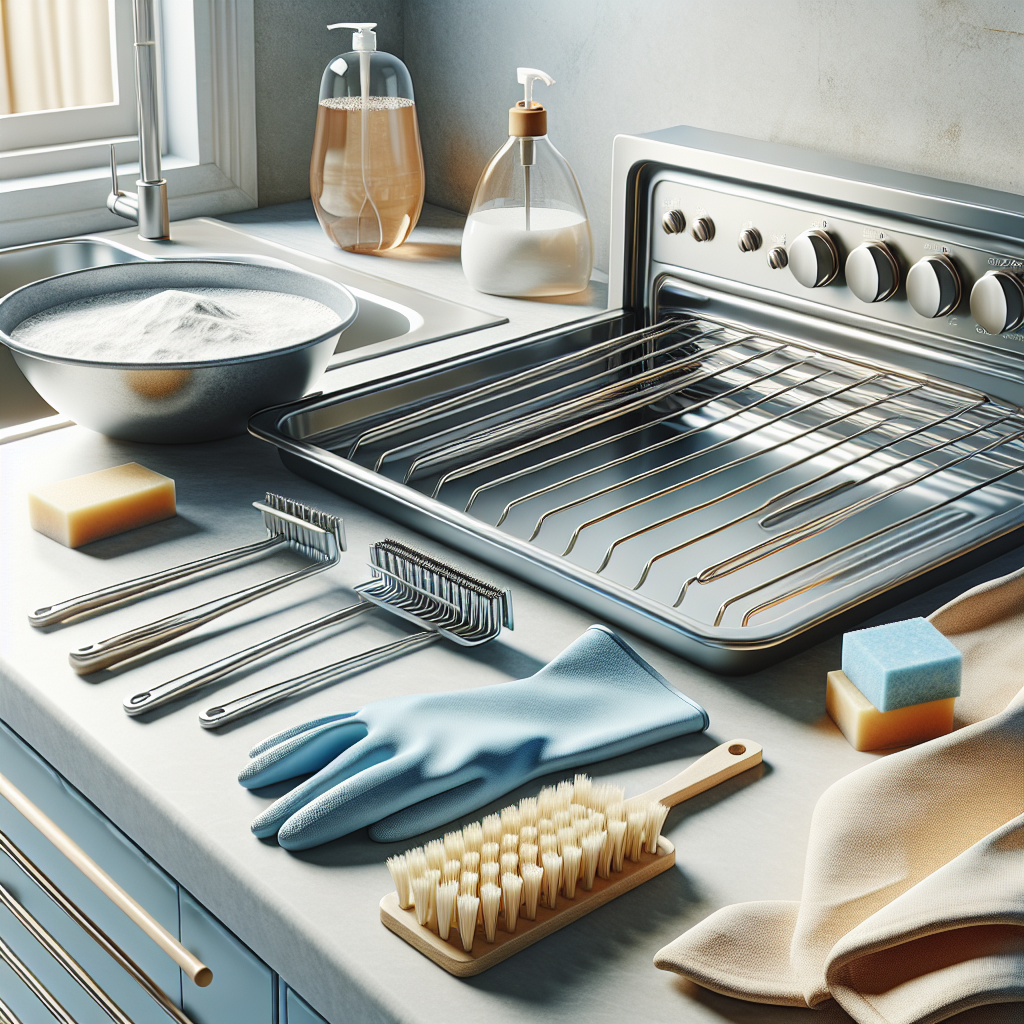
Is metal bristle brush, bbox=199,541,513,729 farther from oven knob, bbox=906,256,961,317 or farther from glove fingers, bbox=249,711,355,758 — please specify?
oven knob, bbox=906,256,961,317

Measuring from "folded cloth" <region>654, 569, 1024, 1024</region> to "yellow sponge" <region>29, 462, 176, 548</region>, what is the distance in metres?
0.53

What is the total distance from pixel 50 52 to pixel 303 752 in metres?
2.25

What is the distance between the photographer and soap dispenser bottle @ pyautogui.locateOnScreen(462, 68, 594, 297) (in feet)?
4.37

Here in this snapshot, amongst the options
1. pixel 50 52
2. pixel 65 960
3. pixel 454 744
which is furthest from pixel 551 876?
pixel 50 52

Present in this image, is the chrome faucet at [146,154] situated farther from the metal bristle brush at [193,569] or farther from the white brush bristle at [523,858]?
the white brush bristle at [523,858]

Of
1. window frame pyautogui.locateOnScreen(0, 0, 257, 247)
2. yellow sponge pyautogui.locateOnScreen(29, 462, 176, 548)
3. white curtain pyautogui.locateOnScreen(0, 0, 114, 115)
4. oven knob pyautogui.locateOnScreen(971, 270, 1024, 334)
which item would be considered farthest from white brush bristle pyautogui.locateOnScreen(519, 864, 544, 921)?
white curtain pyautogui.locateOnScreen(0, 0, 114, 115)

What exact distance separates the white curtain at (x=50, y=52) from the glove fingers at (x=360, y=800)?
7.07ft

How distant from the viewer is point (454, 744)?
616mm

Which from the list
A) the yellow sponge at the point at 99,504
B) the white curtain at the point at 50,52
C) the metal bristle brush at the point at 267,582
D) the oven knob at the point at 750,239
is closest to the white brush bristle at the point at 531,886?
the metal bristle brush at the point at 267,582

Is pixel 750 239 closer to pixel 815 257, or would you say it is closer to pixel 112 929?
pixel 815 257

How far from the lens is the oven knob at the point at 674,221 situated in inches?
47.1

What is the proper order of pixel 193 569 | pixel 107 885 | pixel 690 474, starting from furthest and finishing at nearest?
pixel 690 474, pixel 193 569, pixel 107 885

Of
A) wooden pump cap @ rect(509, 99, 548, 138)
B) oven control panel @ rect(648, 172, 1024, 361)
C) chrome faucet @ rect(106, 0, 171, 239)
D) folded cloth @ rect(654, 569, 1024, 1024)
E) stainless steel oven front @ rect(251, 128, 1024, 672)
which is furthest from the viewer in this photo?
chrome faucet @ rect(106, 0, 171, 239)

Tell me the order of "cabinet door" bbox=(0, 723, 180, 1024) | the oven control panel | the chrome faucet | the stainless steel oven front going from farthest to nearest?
the chrome faucet → the oven control panel → the stainless steel oven front → "cabinet door" bbox=(0, 723, 180, 1024)
